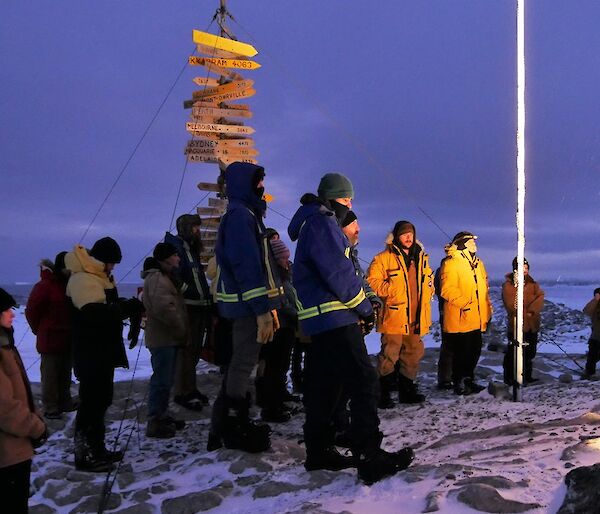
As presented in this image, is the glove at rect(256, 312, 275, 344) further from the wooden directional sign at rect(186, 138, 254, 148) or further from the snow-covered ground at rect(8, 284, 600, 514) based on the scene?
the wooden directional sign at rect(186, 138, 254, 148)

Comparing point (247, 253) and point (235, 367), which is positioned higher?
point (247, 253)

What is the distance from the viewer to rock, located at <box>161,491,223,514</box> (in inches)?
133

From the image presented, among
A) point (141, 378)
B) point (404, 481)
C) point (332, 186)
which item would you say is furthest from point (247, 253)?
point (141, 378)

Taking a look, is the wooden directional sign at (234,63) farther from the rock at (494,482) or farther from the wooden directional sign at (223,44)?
the rock at (494,482)

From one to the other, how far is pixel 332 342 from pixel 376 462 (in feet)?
2.46

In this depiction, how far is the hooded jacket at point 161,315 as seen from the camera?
5219 millimetres

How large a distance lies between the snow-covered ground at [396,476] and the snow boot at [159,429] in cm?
9

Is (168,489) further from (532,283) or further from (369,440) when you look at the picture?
(532,283)

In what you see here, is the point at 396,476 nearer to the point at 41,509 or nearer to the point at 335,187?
the point at 335,187

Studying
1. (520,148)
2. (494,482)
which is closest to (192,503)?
(494,482)

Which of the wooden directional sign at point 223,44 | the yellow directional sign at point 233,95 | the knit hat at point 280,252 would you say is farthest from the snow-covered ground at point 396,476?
the wooden directional sign at point 223,44

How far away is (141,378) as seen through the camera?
858 cm

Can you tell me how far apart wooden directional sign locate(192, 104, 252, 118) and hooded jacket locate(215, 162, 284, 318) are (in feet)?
17.1

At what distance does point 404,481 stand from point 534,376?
6.40 meters
